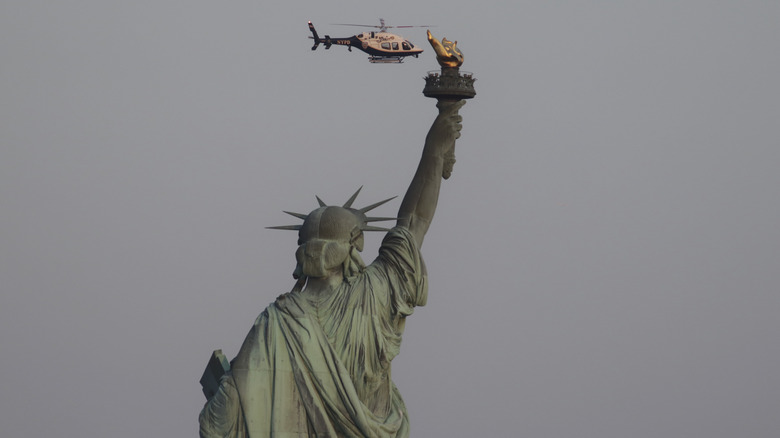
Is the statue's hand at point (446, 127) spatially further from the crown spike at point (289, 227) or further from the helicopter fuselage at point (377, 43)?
the helicopter fuselage at point (377, 43)

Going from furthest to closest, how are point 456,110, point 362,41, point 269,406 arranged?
point 362,41, point 456,110, point 269,406

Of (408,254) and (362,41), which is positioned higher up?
(362,41)

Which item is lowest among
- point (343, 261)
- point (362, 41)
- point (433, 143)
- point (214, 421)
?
Answer: point (214, 421)

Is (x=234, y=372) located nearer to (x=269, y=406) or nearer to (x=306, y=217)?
(x=269, y=406)

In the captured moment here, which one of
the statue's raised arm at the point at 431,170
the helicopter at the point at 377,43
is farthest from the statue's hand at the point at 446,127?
the helicopter at the point at 377,43

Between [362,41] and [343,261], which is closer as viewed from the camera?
[343,261]

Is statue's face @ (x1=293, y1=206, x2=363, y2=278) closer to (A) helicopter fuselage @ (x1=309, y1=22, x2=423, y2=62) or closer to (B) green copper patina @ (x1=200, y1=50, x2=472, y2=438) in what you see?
(B) green copper patina @ (x1=200, y1=50, x2=472, y2=438)

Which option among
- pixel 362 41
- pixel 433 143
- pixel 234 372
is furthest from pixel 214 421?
pixel 362 41

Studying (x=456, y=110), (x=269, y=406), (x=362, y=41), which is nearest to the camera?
(x=269, y=406)

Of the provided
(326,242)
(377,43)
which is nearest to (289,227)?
(326,242)
